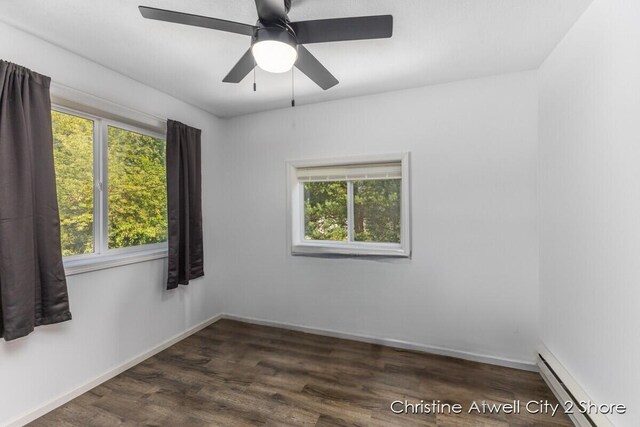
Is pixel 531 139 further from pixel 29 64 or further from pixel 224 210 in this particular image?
pixel 29 64

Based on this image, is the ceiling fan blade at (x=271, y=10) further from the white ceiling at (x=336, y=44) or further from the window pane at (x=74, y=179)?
the window pane at (x=74, y=179)

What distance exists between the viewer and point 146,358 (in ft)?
8.07

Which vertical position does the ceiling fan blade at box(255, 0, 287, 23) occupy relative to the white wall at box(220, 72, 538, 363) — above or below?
above

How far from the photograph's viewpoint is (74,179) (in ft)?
6.73

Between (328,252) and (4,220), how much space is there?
7.50 ft

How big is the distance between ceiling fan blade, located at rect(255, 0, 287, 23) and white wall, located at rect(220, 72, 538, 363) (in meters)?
1.58

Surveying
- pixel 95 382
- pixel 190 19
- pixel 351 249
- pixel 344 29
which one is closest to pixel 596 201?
pixel 344 29

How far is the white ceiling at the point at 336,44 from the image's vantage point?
153 centimetres

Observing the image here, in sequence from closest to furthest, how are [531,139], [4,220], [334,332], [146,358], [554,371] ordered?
1. [4,220]
2. [554,371]
3. [531,139]
4. [146,358]
5. [334,332]

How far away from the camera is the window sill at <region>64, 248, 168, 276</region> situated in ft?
6.45

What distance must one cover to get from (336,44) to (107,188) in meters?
2.06

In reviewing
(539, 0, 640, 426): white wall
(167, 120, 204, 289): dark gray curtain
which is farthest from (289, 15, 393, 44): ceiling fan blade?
(167, 120, 204, 289): dark gray curtain

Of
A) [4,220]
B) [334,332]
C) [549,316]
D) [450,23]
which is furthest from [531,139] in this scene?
[4,220]

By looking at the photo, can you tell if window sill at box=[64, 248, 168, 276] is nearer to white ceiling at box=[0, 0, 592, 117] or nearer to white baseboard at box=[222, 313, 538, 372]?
white baseboard at box=[222, 313, 538, 372]
